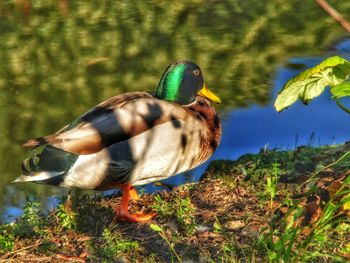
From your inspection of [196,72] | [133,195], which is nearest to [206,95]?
[196,72]

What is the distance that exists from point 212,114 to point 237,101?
1676mm

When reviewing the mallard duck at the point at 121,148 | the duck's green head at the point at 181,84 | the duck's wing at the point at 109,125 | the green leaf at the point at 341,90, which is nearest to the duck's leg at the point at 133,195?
the mallard duck at the point at 121,148

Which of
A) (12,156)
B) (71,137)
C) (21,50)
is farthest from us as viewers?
(21,50)

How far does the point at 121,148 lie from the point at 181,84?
0.85 meters

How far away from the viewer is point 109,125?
4.95 metres

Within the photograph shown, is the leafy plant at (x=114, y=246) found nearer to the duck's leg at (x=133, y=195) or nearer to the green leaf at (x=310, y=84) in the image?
the duck's leg at (x=133, y=195)

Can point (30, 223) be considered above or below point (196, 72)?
below

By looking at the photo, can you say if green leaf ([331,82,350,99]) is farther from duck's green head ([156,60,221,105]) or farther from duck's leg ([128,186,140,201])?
duck's green head ([156,60,221,105])

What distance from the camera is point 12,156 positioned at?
6.42m

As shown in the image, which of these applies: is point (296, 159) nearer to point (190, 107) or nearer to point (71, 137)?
point (190, 107)

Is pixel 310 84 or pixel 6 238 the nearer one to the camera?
pixel 310 84

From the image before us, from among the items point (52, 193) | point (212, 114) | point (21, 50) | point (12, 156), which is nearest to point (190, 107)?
point (212, 114)

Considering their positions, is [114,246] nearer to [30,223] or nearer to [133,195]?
[30,223]

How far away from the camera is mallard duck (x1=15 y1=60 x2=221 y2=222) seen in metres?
4.93
